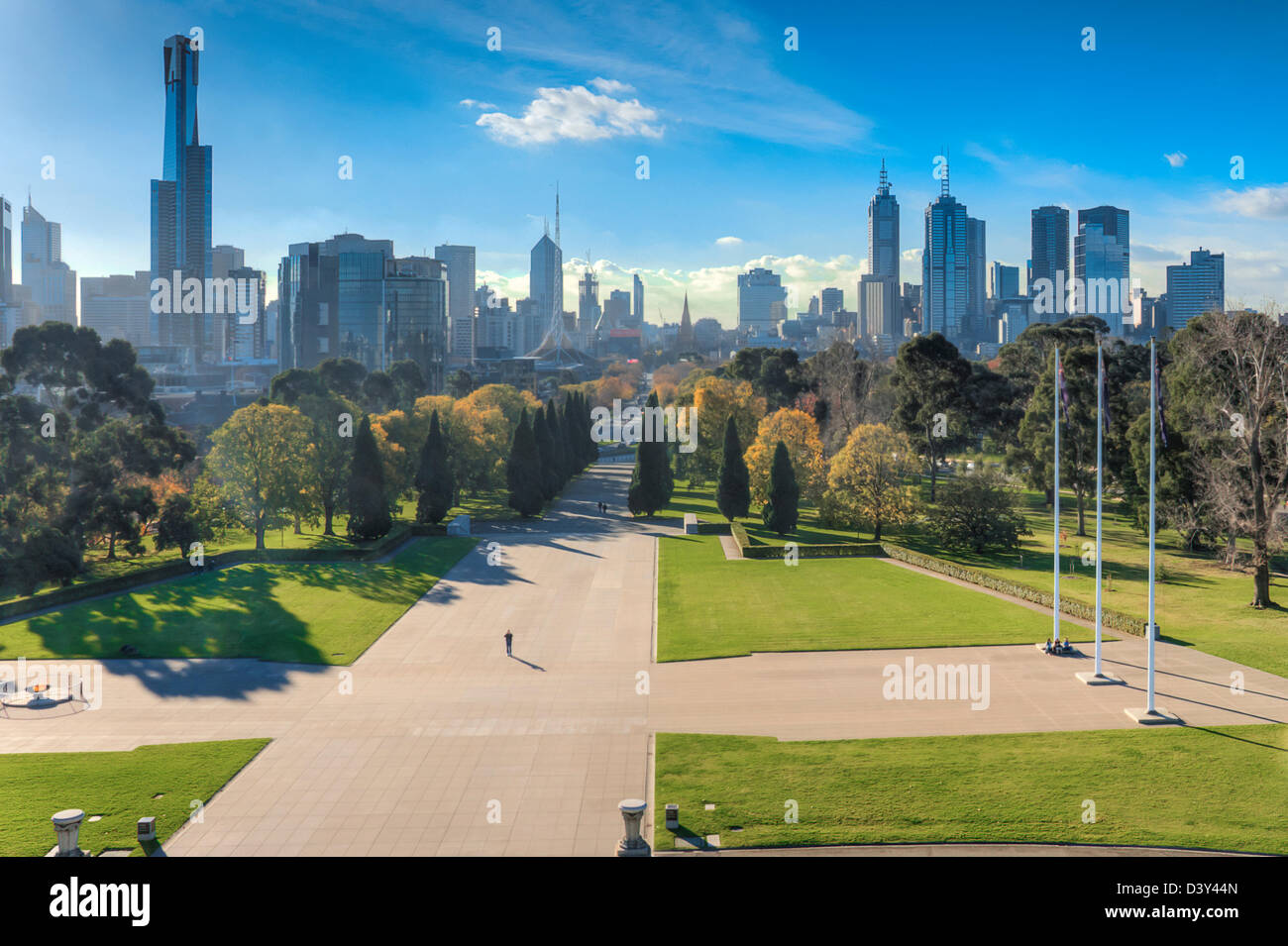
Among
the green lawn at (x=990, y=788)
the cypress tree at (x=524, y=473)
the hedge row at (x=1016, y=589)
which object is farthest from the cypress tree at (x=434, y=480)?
the green lawn at (x=990, y=788)

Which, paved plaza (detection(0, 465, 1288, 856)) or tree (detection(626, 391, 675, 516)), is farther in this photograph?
tree (detection(626, 391, 675, 516))

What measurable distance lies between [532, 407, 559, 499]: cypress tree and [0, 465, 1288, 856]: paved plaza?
1149 inches

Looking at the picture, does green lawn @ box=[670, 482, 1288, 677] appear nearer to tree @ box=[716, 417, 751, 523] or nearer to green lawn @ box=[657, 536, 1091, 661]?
tree @ box=[716, 417, 751, 523]

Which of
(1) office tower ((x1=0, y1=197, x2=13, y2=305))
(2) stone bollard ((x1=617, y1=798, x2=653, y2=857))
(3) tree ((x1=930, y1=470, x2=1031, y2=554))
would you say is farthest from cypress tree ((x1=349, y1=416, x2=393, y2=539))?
(1) office tower ((x1=0, y1=197, x2=13, y2=305))

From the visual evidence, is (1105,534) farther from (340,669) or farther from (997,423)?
(340,669)

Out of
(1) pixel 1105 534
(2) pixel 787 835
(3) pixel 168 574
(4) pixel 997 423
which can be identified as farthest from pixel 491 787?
(4) pixel 997 423

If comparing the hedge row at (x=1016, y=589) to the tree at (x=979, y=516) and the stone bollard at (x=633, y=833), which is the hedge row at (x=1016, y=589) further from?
the stone bollard at (x=633, y=833)

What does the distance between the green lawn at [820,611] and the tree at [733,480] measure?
Answer: 1092cm

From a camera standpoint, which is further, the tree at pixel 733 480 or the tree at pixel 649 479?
the tree at pixel 649 479

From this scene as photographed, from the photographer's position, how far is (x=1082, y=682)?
25969 millimetres

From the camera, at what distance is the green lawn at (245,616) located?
3073cm

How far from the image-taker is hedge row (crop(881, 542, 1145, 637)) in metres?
31.5

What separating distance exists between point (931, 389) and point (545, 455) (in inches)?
1136

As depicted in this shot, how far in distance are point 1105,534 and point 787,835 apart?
44.6 m
